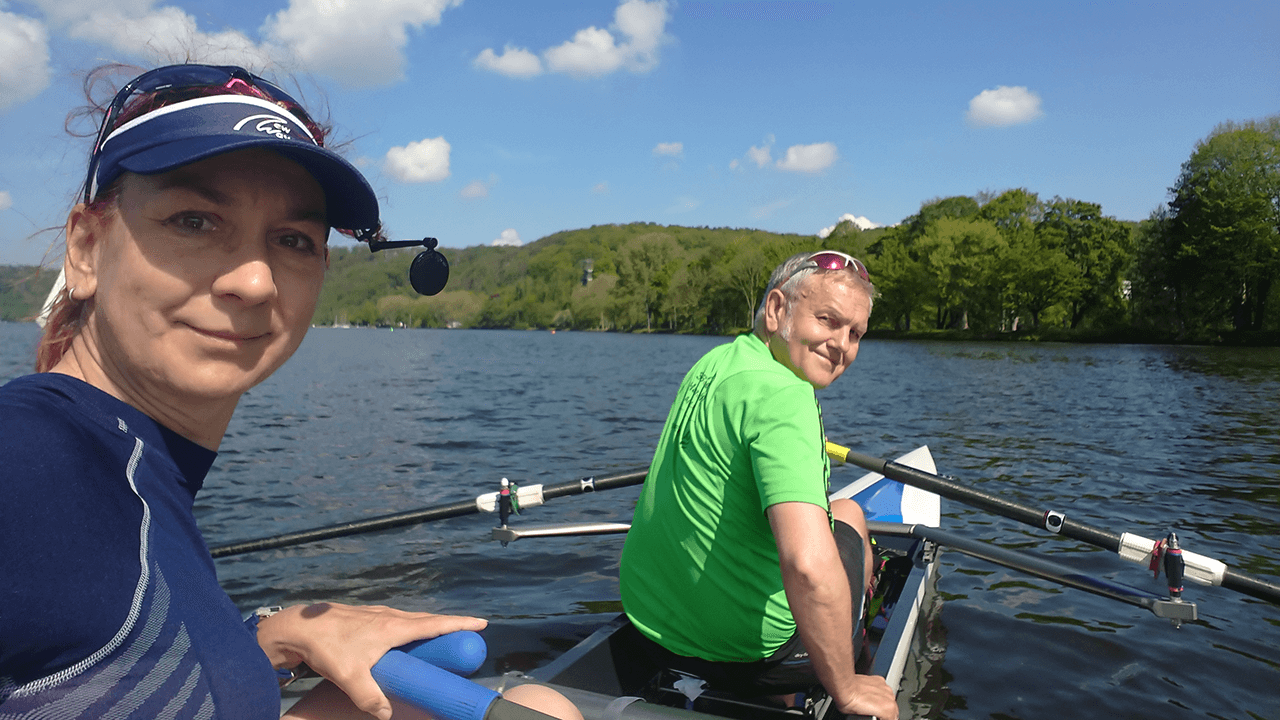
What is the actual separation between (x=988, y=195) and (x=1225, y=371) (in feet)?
176

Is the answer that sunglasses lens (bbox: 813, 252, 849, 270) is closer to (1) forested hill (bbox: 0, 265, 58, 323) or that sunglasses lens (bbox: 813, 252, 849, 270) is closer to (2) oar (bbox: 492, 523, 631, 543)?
(1) forested hill (bbox: 0, 265, 58, 323)

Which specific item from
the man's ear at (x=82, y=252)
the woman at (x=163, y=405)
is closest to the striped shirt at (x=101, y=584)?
the woman at (x=163, y=405)

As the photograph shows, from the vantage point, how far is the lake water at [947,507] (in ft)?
17.8

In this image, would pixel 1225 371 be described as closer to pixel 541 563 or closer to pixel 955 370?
pixel 955 370

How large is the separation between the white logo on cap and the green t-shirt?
1940 millimetres

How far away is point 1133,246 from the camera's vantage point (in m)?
64.8

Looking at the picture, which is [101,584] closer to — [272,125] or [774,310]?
[272,125]

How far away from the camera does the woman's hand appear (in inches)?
58.1

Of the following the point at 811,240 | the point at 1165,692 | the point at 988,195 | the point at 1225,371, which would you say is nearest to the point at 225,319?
the point at 1165,692

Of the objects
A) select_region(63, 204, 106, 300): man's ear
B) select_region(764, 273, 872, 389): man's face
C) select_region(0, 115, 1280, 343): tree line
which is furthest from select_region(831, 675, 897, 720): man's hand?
select_region(0, 115, 1280, 343): tree line

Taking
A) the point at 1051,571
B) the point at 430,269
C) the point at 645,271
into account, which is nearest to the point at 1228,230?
the point at 1051,571

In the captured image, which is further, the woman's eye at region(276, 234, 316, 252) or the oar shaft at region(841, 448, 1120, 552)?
the oar shaft at region(841, 448, 1120, 552)

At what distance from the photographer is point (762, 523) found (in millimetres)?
2939

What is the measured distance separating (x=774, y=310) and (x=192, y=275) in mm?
2496
